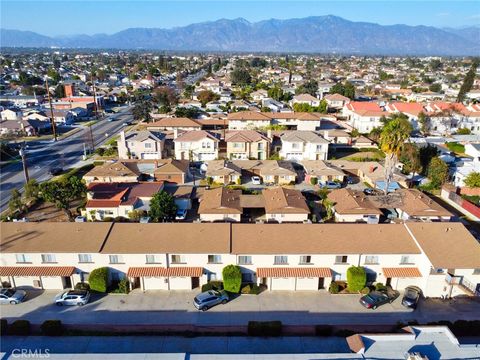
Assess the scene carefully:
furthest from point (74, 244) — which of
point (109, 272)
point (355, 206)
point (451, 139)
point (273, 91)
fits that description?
point (273, 91)

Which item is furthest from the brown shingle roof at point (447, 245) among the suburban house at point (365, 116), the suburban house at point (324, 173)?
the suburban house at point (365, 116)

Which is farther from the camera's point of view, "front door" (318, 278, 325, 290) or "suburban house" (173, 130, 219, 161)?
"suburban house" (173, 130, 219, 161)

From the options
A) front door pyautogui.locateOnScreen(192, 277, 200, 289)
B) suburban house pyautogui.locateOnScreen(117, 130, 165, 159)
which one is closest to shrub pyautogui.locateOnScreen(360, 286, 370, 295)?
front door pyautogui.locateOnScreen(192, 277, 200, 289)

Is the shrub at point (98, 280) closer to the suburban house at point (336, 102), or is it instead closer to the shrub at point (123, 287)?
the shrub at point (123, 287)

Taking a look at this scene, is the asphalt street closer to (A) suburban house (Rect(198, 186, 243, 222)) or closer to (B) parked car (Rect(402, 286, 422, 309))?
(A) suburban house (Rect(198, 186, 243, 222))

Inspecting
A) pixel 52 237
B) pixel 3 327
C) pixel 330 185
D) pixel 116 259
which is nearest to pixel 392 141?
pixel 330 185

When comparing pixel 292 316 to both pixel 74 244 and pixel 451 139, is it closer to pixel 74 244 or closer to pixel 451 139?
pixel 74 244

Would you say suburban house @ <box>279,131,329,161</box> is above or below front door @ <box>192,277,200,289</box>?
above
